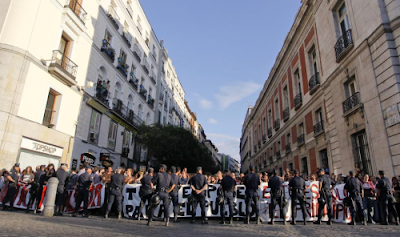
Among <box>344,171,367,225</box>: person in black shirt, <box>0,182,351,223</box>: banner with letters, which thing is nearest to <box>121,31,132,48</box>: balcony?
<box>0,182,351,223</box>: banner with letters

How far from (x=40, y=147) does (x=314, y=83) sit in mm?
16653

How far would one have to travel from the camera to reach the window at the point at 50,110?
1493cm

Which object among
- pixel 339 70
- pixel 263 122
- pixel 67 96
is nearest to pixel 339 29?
pixel 339 70

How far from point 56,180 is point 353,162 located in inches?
493

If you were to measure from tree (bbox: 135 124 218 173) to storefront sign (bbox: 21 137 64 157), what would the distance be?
8.12m

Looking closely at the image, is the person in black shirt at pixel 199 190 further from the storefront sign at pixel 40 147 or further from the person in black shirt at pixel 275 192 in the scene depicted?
the storefront sign at pixel 40 147

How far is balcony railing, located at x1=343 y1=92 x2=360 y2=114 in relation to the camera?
11.9 meters

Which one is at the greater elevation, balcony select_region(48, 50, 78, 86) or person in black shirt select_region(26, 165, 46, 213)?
balcony select_region(48, 50, 78, 86)

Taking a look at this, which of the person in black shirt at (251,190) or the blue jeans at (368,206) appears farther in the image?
the blue jeans at (368,206)

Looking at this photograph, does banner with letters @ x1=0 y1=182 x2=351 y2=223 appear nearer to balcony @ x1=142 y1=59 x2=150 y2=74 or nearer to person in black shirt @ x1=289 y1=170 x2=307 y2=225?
person in black shirt @ x1=289 y1=170 x2=307 y2=225

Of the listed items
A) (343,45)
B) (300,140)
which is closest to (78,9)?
(343,45)

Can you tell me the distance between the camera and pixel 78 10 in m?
→ 17.6

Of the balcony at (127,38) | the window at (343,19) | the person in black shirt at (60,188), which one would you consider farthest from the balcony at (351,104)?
the balcony at (127,38)

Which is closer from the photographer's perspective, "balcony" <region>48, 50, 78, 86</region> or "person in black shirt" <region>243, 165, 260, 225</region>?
"person in black shirt" <region>243, 165, 260, 225</region>
